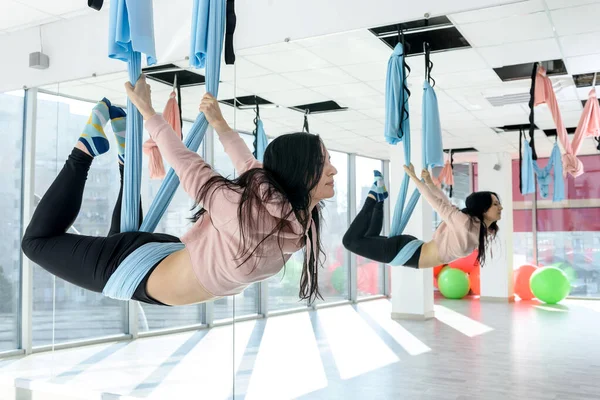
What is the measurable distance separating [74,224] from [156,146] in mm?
1238

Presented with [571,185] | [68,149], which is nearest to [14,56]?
[68,149]

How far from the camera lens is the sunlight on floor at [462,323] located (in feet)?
17.8

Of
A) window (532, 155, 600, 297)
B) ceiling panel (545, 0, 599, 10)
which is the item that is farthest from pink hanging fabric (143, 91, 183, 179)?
window (532, 155, 600, 297)

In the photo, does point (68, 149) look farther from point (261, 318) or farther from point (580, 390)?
point (580, 390)

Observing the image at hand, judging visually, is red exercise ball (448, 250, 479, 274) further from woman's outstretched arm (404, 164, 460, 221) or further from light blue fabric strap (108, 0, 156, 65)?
light blue fabric strap (108, 0, 156, 65)

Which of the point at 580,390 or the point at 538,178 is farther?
the point at 538,178

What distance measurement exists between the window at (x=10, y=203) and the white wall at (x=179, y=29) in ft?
0.69

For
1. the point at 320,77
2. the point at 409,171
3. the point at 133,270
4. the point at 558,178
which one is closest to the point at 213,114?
the point at 133,270

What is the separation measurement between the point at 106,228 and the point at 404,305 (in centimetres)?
327

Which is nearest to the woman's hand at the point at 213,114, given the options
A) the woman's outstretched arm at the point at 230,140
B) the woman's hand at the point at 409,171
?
the woman's outstretched arm at the point at 230,140

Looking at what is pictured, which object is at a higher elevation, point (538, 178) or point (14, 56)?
point (14, 56)

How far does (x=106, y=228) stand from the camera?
464 cm

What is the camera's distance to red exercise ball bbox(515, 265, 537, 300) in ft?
15.6

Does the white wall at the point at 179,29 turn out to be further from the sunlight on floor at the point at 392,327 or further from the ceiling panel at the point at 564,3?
the sunlight on floor at the point at 392,327
